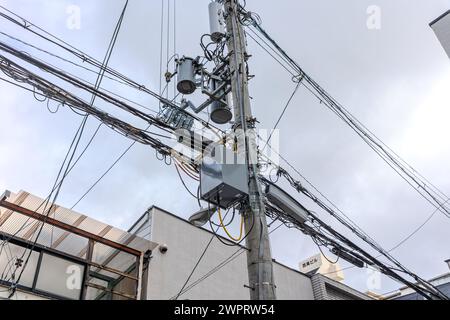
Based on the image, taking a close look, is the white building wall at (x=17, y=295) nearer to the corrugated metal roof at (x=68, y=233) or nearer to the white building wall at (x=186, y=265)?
the corrugated metal roof at (x=68, y=233)

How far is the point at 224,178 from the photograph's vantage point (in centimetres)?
564

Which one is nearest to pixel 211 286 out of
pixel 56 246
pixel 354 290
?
pixel 56 246

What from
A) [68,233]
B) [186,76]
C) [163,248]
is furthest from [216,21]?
Result: [163,248]

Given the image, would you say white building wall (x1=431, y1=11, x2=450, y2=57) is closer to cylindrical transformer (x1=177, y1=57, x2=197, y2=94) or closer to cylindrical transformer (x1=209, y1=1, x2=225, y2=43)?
cylindrical transformer (x1=209, y1=1, x2=225, y2=43)

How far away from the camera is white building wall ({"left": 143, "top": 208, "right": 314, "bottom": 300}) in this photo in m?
11.4

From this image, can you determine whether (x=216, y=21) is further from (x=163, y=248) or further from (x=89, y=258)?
(x=163, y=248)

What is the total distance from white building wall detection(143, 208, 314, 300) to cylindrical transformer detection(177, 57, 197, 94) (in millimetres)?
5370

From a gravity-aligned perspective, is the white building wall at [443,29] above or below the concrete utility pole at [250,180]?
above

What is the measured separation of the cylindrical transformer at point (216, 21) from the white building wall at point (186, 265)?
6.03m

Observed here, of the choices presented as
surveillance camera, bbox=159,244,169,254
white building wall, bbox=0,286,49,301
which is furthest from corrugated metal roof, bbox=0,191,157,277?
white building wall, bbox=0,286,49,301

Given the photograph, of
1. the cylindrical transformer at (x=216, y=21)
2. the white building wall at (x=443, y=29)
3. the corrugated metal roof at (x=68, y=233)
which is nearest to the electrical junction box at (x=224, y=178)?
the cylindrical transformer at (x=216, y=21)

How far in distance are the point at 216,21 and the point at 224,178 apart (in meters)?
3.72

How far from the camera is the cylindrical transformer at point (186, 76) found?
7609 millimetres
